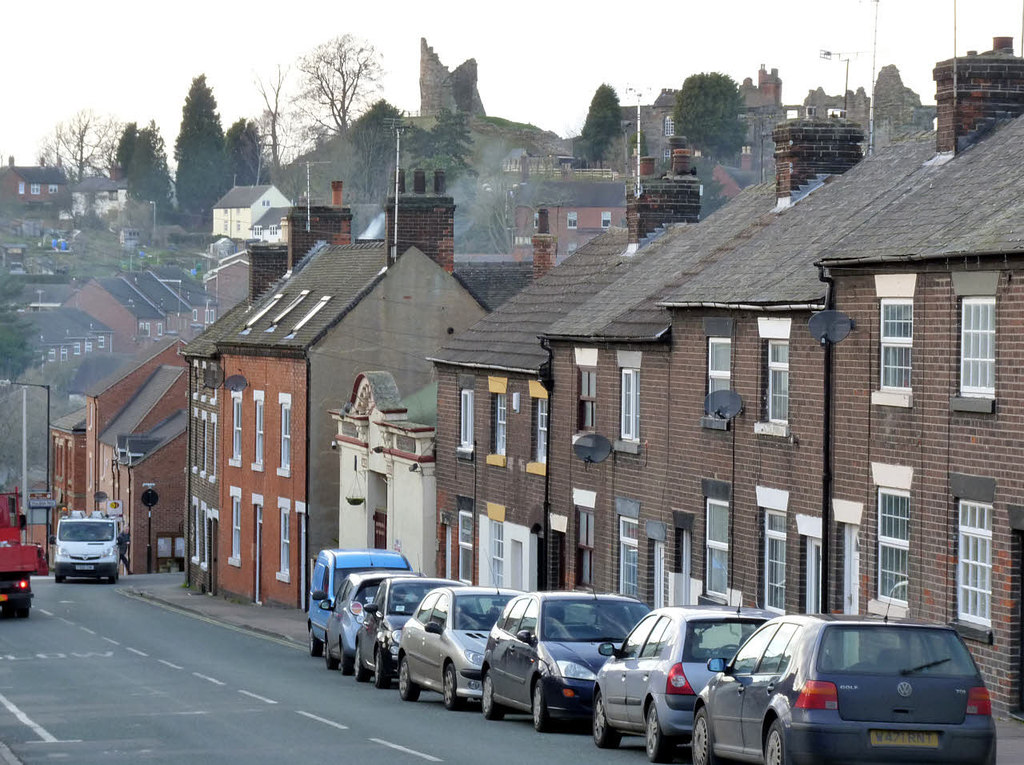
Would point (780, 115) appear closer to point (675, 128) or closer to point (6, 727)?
point (675, 128)

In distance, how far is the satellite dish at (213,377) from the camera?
167 ft

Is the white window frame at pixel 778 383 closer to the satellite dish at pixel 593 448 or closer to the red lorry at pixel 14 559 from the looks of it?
the satellite dish at pixel 593 448

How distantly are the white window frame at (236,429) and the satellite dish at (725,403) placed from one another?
28.2 m

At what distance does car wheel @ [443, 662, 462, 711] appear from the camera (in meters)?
22.5

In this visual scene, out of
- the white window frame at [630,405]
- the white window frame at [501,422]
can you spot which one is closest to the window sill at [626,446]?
the white window frame at [630,405]

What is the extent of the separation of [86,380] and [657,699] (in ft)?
368

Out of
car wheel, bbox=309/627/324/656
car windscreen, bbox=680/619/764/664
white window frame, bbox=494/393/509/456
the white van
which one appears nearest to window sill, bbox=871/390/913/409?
car windscreen, bbox=680/619/764/664

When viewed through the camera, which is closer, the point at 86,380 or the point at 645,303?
the point at 645,303

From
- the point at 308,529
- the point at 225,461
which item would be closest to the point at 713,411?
the point at 308,529

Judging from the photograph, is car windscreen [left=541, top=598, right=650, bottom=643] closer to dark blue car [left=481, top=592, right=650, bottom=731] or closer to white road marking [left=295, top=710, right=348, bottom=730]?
dark blue car [left=481, top=592, right=650, bottom=731]

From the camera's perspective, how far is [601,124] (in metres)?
137

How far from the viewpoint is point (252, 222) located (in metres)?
168

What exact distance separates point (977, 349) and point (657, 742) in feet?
21.3

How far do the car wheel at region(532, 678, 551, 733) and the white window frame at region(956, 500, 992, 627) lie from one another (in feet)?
16.2
